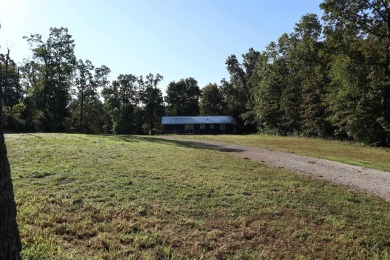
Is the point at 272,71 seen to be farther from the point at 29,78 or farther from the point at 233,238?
the point at 233,238

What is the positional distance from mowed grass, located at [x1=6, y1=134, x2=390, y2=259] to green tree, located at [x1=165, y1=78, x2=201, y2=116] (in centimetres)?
6652

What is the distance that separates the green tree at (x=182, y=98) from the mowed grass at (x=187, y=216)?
66524mm

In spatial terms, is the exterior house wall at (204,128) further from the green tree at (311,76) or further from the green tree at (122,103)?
the green tree at (311,76)

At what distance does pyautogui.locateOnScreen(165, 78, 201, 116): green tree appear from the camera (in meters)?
75.5

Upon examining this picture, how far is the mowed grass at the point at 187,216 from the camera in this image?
429cm

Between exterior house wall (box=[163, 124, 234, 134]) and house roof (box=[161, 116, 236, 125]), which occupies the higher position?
house roof (box=[161, 116, 236, 125])

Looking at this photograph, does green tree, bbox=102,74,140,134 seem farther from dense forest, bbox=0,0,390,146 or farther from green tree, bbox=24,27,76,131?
green tree, bbox=24,27,76,131

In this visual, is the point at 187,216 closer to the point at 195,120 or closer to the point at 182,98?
the point at 195,120

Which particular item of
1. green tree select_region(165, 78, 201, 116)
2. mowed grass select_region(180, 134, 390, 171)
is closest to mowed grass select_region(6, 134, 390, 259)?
mowed grass select_region(180, 134, 390, 171)

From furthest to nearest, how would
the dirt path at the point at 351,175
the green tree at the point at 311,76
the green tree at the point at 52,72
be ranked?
the green tree at the point at 52,72 → the green tree at the point at 311,76 → the dirt path at the point at 351,175

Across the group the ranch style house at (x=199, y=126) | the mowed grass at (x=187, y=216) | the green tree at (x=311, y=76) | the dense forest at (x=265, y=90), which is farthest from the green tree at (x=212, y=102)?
the mowed grass at (x=187, y=216)

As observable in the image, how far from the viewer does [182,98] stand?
76688mm

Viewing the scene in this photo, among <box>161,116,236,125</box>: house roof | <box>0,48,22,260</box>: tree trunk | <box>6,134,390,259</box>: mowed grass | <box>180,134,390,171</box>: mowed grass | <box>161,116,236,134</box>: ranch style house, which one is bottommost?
<box>6,134,390,259</box>: mowed grass

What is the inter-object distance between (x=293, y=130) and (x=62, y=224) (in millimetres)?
43127
